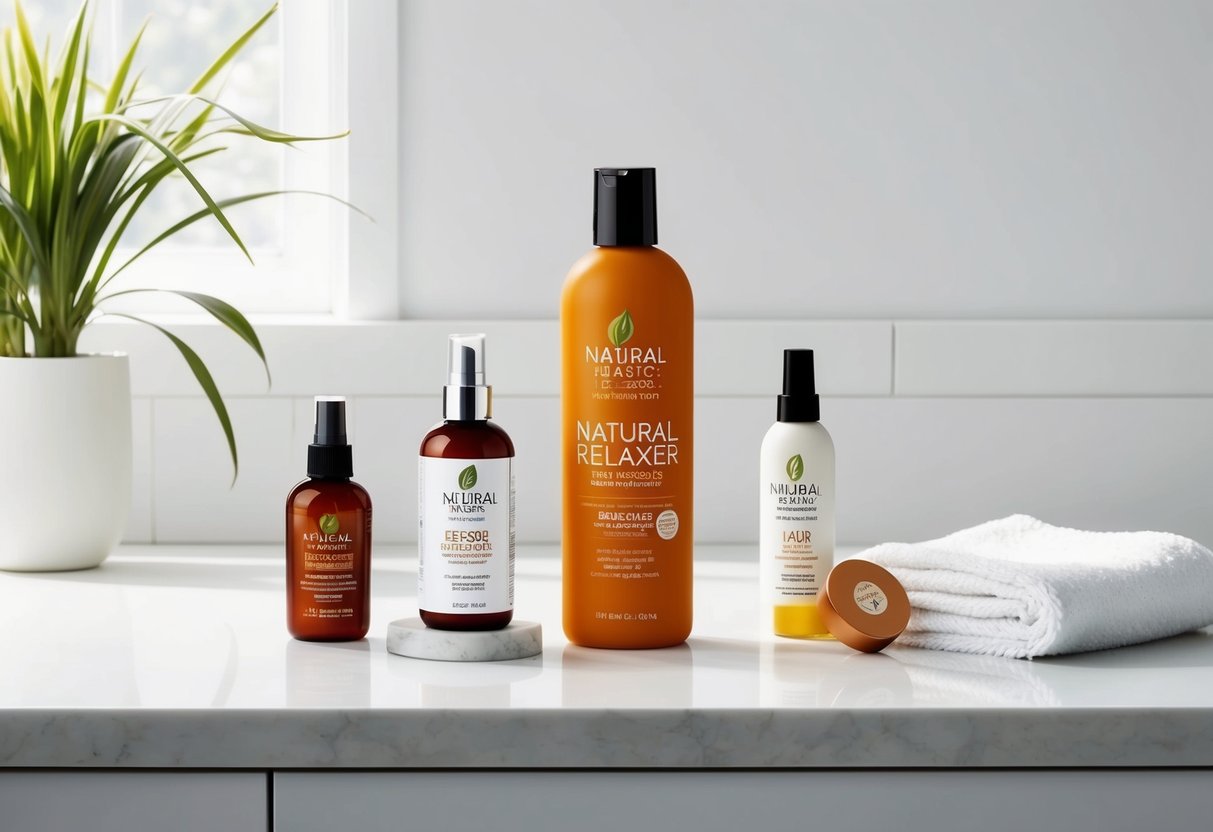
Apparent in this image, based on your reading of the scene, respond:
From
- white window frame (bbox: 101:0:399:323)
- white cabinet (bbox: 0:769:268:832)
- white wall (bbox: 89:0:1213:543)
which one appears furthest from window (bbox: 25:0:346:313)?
white cabinet (bbox: 0:769:268:832)

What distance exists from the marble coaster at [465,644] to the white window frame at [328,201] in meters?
0.55

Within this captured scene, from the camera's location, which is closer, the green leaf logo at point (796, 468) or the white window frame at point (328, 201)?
the green leaf logo at point (796, 468)

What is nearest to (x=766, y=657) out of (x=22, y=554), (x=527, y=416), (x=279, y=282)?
(x=527, y=416)

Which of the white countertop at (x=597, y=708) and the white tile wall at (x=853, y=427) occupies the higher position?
the white tile wall at (x=853, y=427)

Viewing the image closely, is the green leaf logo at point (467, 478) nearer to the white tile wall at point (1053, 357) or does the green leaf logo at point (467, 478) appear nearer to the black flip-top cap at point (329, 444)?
the black flip-top cap at point (329, 444)

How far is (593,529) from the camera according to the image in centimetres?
78

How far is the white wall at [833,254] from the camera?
1.25 metres

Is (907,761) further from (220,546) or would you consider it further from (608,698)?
(220,546)

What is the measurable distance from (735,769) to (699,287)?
2.30 ft

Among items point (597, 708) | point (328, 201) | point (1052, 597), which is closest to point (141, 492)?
point (328, 201)

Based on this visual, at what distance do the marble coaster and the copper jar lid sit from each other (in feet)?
0.62

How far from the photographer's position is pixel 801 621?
0.83m

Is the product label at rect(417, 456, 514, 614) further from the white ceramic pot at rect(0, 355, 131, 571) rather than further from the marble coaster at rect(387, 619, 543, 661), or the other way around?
the white ceramic pot at rect(0, 355, 131, 571)

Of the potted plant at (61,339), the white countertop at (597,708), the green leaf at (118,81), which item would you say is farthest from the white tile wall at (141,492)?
the white countertop at (597,708)
